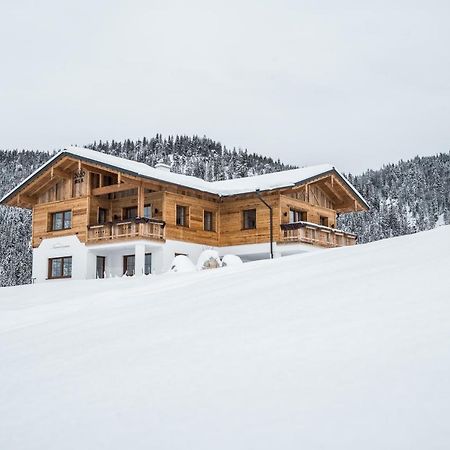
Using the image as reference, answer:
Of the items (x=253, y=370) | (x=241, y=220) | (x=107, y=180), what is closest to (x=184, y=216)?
(x=241, y=220)

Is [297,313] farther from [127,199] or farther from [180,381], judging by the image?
[127,199]

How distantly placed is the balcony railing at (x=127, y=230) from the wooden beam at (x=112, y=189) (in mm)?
1584

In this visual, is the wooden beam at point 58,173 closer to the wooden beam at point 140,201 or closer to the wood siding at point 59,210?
the wood siding at point 59,210

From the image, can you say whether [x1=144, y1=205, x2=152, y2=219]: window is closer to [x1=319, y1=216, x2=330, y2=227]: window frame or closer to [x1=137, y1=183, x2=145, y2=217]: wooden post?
[x1=137, y1=183, x2=145, y2=217]: wooden post

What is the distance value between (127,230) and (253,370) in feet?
74.2

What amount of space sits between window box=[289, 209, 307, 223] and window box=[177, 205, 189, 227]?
5.27 metres

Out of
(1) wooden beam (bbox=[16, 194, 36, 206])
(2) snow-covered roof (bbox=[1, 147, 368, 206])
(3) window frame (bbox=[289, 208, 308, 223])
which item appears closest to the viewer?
(2) snow-covered roof (bbox=[1, 147, 368, 206])

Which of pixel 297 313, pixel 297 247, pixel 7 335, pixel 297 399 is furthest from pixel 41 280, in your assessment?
pixel 297 399

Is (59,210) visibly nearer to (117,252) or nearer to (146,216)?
(117,252)

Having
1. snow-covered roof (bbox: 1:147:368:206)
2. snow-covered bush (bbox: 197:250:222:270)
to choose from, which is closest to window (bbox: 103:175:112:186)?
snow-covered roof (bbox: 1:147:368:206)

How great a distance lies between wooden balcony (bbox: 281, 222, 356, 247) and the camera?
3041 centimetres

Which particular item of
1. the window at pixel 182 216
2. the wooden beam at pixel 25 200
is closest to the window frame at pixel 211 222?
the window at pixel 182 216

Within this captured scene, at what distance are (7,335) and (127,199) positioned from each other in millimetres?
20795

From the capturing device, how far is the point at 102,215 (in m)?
31.5
